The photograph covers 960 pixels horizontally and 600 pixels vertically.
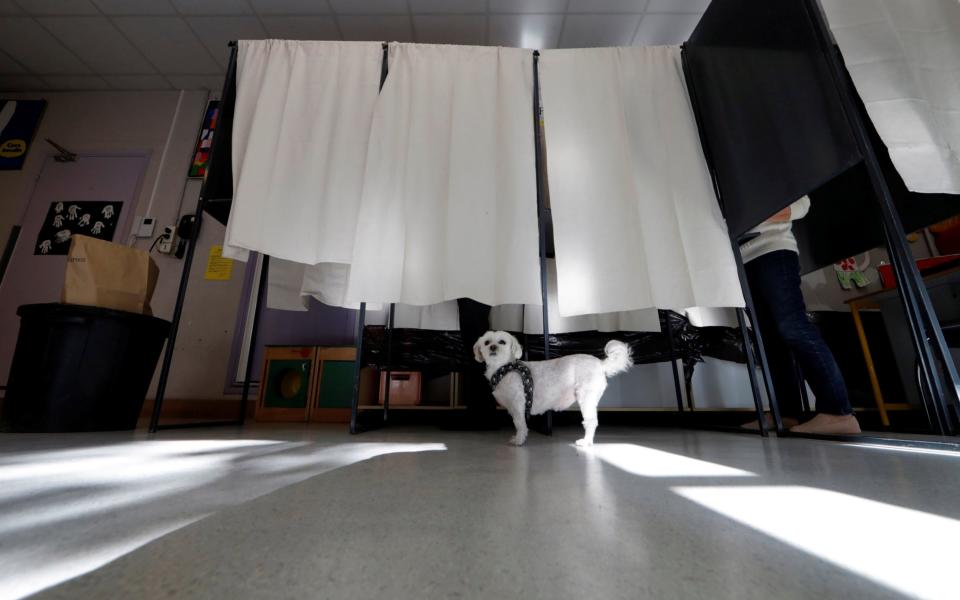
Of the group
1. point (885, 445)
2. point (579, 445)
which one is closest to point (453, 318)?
point (579, 445)

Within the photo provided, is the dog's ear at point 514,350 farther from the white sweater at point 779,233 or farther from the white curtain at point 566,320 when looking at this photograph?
the white sweater at point 779,233

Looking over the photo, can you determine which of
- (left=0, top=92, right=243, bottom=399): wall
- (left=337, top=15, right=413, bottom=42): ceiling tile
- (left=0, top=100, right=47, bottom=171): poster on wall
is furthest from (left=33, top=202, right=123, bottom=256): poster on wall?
(left=337, top=15, right=413, bottom=42): ceiling tile

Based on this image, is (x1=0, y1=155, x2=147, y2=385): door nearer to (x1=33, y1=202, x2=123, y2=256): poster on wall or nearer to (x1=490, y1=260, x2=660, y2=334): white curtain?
(x1=33, y1=202, x2=123, y2=256): poster on wall

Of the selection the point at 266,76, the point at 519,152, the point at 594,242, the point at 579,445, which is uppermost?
the point at 266,76

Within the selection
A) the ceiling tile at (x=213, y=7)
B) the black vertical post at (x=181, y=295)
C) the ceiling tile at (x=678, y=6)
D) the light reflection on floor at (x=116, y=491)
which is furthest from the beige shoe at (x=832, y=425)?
the ceiling tile at (x=213, y=7)

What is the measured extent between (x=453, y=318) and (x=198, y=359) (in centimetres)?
207

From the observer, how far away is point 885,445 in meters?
1.04

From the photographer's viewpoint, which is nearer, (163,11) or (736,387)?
(736,387)

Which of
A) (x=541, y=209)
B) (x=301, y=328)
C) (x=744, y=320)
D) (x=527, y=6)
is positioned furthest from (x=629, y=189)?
(x=301, y=328)

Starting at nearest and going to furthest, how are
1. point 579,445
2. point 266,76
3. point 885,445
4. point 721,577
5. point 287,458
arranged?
point 721,577, point 287,458, point 885,445, point 579,445, point 266,76

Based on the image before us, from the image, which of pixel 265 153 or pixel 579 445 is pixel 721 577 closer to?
pixel 579 445

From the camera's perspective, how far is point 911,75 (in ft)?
3.94

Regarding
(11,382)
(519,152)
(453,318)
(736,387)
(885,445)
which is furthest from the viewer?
(736,387)

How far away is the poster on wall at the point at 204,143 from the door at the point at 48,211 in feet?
1.44
